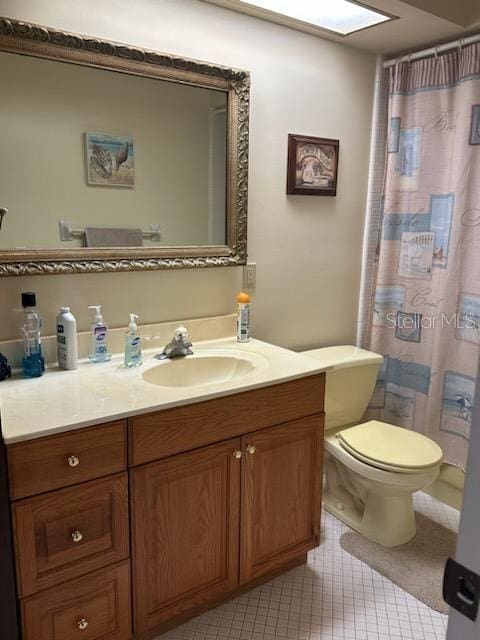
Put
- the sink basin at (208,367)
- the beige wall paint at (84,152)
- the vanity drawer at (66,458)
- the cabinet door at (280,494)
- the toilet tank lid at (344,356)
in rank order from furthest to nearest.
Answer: the toilet tank lid at (344,356), the sink basin at (208,367), the cabinet door at (280,494), the beige wall paint at (84,152), the vanity drawer at (66,458)

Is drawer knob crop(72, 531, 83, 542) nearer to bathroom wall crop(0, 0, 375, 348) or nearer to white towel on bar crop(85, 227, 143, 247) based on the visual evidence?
bathroom wall crop(0, 0, 375, 348)

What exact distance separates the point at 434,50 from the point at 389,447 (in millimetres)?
1709

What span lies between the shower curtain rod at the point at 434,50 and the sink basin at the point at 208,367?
153 cm

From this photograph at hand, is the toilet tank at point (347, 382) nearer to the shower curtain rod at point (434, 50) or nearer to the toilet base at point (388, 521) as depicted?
the toilet base at point (388, 521)

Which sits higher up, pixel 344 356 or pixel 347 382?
pixel 344 356

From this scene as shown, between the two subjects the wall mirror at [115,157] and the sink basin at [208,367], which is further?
the sink basin at [208,367]

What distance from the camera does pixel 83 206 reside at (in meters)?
1.76

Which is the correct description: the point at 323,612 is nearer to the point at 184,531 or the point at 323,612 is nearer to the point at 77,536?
the point at 184,531

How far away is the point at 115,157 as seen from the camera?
5.92 feet

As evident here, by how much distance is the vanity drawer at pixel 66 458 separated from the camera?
1268 mm

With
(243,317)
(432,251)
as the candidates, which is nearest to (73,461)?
(243,317)

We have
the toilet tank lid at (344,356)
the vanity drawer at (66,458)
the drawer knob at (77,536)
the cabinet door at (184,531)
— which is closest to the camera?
the vanity drawer at (66,458)

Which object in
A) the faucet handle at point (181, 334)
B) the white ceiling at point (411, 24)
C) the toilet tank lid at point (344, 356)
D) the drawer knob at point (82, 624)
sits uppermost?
the white ceiling at point (411, 24)

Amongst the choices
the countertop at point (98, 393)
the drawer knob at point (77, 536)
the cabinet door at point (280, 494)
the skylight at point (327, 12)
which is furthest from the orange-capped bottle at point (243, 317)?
the skylight at point (327, 12)
